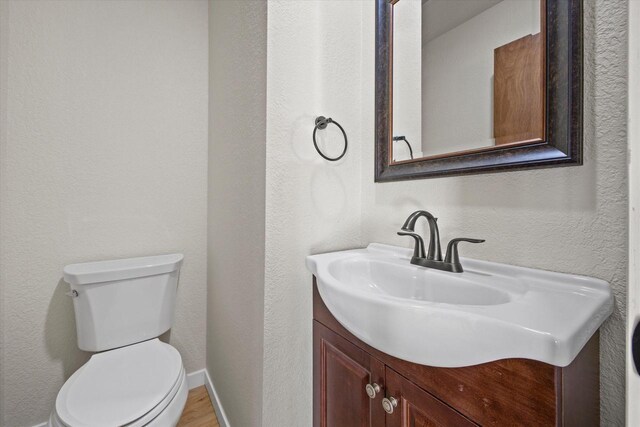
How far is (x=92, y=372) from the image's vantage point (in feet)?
3.12

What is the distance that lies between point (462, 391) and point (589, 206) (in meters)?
0.48

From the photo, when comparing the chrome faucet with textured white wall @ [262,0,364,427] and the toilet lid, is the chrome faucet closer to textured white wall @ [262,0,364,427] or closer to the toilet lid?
textured white wall @ [262,0,364,427]

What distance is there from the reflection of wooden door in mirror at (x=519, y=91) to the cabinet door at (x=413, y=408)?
25.5 inches

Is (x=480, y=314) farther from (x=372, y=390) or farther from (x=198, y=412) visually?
(x=198, y=412)

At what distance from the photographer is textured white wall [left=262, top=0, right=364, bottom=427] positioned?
0.87m

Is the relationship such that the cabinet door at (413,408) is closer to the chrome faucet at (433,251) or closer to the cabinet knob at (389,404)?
the cabinet knob at (389,404)

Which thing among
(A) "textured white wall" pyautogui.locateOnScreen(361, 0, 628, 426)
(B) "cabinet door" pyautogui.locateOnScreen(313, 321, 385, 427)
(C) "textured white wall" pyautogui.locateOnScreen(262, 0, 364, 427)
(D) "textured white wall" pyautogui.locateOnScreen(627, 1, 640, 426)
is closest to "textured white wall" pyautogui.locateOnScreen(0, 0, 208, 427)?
(C) "textured white wall" pyautogui.locateOnScreen(262, 0, 364, 427)

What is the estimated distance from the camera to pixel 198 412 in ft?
4.33

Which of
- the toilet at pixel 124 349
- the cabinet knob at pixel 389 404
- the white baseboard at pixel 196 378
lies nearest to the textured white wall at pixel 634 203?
the cabinet knob at pixel 389 404

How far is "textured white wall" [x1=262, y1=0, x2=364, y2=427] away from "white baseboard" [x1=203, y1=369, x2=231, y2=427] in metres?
0.50

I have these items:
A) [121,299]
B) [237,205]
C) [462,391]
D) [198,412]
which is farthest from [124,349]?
[462,391]

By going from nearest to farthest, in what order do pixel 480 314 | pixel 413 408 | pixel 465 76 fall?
pixel 480 314 < pixel 413 408 < pixel 465 76

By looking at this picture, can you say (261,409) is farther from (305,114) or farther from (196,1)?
(196,1)

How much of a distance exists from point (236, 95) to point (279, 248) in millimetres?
696
